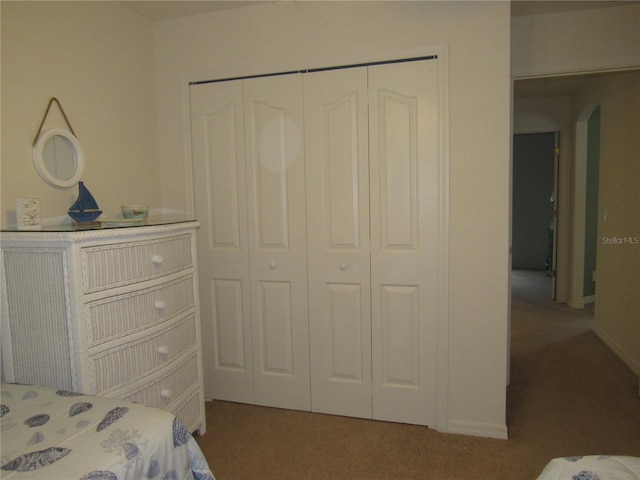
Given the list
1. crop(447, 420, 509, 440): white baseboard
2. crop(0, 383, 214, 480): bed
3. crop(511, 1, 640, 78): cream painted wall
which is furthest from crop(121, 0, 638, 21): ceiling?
crop(447, 420, 509, 440): white baseboard

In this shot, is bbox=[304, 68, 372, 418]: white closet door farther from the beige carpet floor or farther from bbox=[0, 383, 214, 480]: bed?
bbox=[0, 383, 214, 480]: bed

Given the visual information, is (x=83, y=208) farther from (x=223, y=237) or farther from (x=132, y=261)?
(x=223, y=237)

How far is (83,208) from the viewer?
1.93 m

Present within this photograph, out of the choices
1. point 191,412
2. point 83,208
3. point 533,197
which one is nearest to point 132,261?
point 83,208

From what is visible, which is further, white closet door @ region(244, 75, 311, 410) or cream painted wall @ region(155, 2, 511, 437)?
white closet door @ region(244, 75, 311, 410)

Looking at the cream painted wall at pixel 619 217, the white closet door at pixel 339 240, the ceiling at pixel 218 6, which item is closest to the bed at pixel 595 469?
the white closet door at pixel 339 240

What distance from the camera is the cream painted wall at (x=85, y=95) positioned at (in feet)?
5.89

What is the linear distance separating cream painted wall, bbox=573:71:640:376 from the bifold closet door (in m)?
2.42

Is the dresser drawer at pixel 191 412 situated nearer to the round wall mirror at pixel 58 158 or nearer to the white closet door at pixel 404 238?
the white closet door at pixel 404 238

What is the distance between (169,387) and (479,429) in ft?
5.25

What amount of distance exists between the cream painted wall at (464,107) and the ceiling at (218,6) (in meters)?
0.07

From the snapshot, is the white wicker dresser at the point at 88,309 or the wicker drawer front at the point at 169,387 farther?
the wicker drawer front at the point at 169,387

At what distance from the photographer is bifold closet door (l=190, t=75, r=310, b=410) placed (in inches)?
98.8

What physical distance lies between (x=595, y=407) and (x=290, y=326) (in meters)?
1.87
